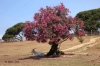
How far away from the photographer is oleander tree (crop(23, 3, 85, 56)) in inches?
913

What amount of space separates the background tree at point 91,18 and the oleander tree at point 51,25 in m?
59.0

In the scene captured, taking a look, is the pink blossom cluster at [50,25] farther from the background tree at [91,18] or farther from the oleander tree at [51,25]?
the background tree at [91,18]

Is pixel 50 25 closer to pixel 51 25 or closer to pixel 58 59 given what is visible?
pixel 51 25

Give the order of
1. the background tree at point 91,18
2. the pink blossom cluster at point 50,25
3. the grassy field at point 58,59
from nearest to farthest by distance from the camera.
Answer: the grassy field at point 58,59 < the pink blossom cluster at point 50,25 < the background tree at point 91,18

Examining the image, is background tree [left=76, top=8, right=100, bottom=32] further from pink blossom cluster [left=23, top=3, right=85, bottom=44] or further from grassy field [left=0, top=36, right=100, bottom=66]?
pink blossom cluster [left=23, top=3, right=85, bottom=44]

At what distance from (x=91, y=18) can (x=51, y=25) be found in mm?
63668

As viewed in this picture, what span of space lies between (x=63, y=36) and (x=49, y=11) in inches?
109

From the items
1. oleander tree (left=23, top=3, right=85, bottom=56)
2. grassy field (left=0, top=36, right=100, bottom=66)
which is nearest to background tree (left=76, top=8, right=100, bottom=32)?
grassy field (left=0, top=36, right=100, bottom=66)

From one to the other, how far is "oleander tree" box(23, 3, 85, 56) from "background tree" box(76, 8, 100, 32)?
59.0m

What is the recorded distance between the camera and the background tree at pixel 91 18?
3275 inches

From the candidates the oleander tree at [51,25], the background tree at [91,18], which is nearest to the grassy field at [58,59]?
the oleander tree at [51,25]

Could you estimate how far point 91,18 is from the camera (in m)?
85.6

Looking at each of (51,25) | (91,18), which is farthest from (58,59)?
(91,18)

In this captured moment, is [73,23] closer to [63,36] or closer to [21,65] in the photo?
[63,36]
